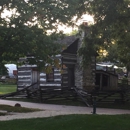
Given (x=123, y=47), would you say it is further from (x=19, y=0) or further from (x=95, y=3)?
(x=19, y=0)

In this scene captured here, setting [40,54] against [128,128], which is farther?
[40,54]

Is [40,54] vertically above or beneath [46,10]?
beneath

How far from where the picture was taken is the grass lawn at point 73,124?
11.8m

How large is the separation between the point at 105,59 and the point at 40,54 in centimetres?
3068

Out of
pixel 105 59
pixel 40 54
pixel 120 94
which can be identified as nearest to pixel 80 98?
pixel 120 94

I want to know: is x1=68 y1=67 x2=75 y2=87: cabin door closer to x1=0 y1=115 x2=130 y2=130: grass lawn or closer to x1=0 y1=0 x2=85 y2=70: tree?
x1=0 y1=0 x2=85 y2=70: tree

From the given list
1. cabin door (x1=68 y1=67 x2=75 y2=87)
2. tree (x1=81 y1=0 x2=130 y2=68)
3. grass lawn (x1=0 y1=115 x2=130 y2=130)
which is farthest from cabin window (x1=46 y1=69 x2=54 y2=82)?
grass lawn (x1=0 y1=115 x2=130 y2=130)

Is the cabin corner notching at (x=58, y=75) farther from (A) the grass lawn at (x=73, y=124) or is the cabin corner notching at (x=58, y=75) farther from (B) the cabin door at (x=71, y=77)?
(A) the grass lawn at (x=73, y=124)

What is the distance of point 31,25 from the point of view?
15.4 metres

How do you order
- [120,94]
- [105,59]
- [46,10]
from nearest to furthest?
[46,10] < [120,94] < [105,59]

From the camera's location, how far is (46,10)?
14516 mm

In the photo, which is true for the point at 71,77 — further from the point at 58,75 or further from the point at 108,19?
the point at 108,19

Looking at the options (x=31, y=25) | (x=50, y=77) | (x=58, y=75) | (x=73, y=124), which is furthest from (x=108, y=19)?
(x=50, y=77)

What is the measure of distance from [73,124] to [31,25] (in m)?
5.48
